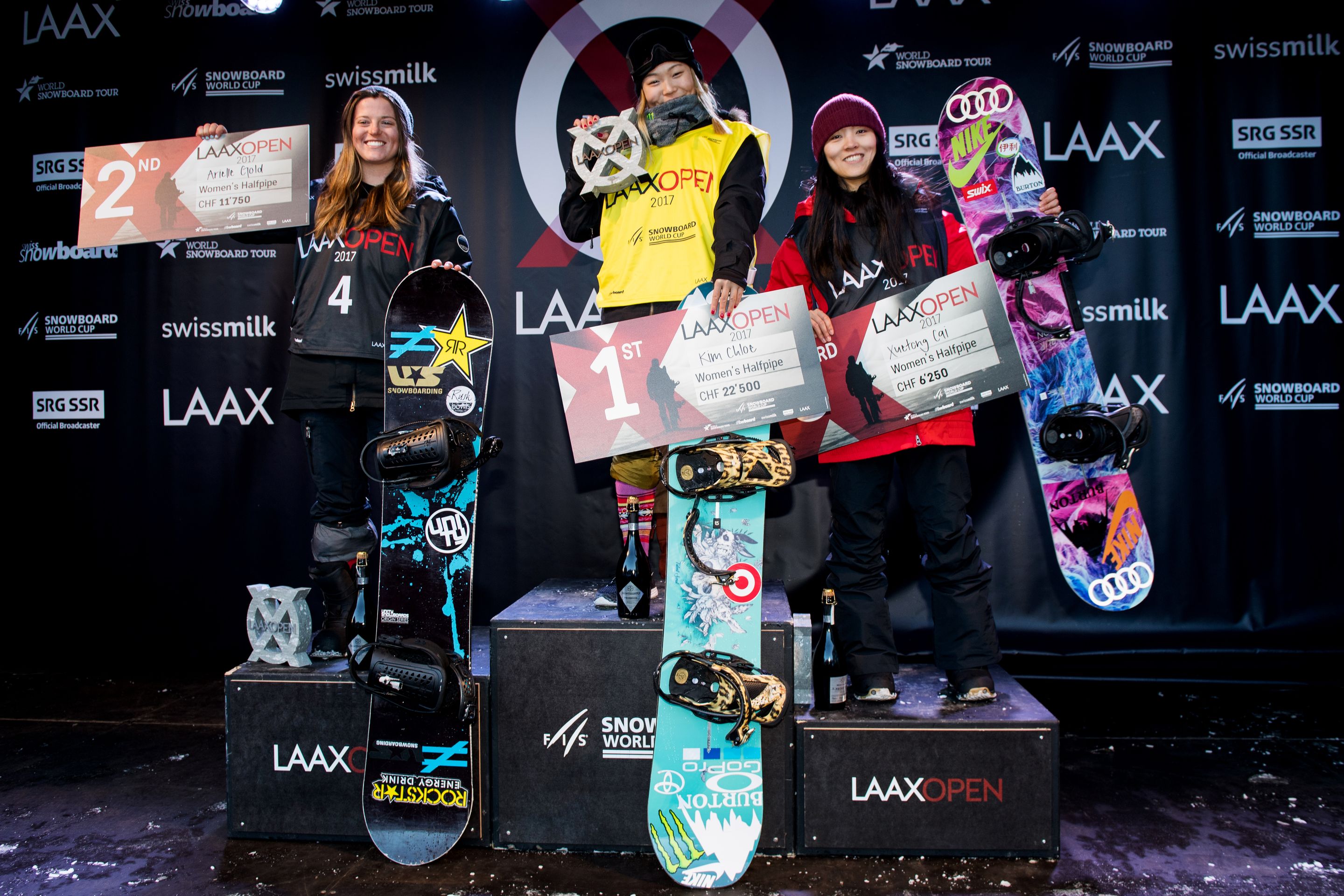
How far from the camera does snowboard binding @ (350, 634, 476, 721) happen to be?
5.83ft

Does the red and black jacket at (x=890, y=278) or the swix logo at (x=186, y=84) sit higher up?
the swix logo at (x=186, y=84)

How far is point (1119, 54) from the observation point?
2990 mm

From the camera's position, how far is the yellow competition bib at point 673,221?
2.05 metres

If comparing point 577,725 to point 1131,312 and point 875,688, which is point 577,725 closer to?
point 875,688

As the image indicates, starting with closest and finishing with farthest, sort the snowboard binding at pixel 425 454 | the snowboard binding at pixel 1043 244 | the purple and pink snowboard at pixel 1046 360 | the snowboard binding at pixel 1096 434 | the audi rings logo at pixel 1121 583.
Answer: the snowboard binding at pixel 425 454 → the snowboard binding at pixel 1043 244 → the snowboard binding at pixel 1096 434 → the purple and pink snowboard at pixel 1046 360 → the audi rings logo at pixel 1121 583

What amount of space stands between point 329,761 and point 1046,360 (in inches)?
92.6

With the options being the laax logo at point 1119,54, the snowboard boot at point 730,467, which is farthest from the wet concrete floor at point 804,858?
the laax logo at point 1119,54

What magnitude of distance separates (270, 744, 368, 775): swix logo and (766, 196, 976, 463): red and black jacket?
1303mm

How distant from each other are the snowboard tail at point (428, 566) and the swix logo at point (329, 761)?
0.25 feet

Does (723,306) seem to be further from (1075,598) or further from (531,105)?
(1075,598)

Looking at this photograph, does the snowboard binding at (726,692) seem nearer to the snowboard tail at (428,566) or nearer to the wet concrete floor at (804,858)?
the wet concrete floor at (804,858)

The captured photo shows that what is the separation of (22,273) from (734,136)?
2.95 m

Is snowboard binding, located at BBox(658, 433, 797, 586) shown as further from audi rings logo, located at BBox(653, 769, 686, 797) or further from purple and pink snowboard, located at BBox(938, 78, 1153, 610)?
purple and pink snowboard, located at BBox(938, 78, 1153, 610)

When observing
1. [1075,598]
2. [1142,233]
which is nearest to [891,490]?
[1075,598]
